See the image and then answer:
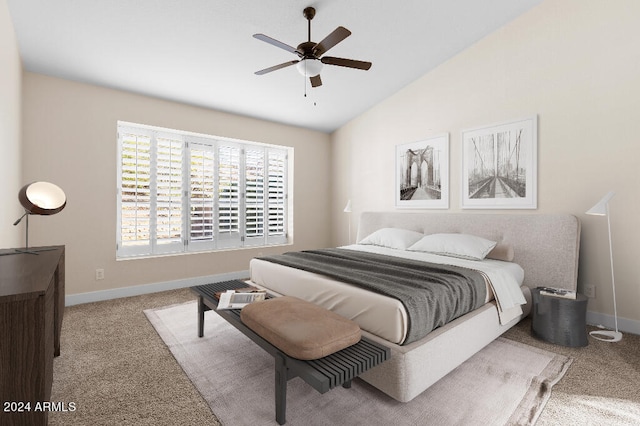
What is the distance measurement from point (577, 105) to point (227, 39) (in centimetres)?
347

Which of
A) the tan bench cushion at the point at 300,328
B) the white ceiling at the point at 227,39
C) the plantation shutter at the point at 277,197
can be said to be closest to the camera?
the tan bench cushion at the point at 300,328

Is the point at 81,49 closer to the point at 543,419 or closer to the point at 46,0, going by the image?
the point at 46,0

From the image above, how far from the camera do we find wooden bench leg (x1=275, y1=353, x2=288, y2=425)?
1508 millimetres

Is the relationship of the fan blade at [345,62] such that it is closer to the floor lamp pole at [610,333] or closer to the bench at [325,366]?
the bench at [325,366]

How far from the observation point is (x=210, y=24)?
2799 millimetres

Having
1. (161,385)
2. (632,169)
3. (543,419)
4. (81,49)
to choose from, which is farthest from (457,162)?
(81,49)

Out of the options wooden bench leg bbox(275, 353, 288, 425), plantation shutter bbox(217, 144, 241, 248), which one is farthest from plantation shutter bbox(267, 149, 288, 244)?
wooden bench leg bbox(275, 353, 288, 425)

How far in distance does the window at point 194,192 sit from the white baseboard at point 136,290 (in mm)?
418

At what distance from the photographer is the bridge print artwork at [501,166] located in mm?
3227

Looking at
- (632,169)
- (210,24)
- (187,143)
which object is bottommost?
(632,169)

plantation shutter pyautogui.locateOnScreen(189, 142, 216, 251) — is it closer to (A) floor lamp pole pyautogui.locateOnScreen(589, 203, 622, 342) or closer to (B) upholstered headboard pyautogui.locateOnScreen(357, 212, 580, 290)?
(B) upholstered headboard pyautogui.locateOnScreen(357, 212, 580, 290)

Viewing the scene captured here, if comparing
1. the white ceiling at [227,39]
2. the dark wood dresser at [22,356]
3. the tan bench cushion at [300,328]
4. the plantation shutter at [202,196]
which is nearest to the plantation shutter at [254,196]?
the plantation shutter at [202,196]

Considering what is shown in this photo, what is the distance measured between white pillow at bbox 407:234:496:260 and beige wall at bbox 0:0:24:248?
3.87 metres

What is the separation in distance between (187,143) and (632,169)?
4889 millimetres
